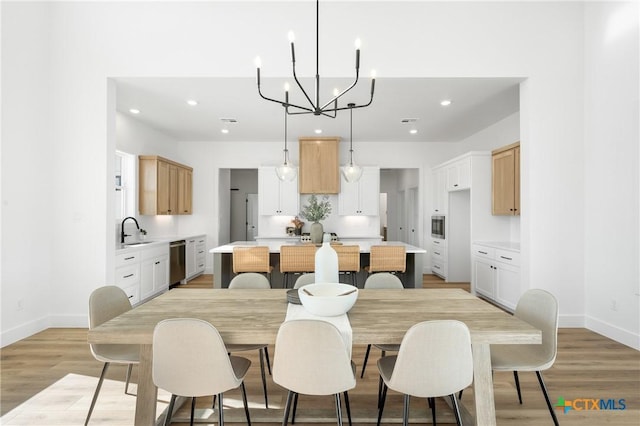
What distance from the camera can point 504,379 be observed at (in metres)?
2.63

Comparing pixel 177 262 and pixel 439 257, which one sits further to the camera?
pixel 439 257

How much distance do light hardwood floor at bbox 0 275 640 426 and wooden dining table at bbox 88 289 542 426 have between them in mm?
622

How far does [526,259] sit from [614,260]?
0.75m

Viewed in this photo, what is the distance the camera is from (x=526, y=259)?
3861 millimetres

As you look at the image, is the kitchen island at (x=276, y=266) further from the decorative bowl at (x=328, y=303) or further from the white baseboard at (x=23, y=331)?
the decorative bowl at (x=328, y=303)

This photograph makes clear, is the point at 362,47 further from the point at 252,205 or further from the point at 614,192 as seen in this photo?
the point at 252,205

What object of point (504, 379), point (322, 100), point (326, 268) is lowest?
point (504, 379)

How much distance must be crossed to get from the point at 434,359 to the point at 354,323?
41 cm

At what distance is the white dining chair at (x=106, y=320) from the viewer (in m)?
1.97

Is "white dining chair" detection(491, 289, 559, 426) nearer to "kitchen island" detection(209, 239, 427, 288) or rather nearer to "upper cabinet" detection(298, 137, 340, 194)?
"kitchen island" detection(209, 239, 427, 288)

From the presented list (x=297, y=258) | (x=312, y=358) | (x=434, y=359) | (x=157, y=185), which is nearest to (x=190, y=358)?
(x=312, y=358)

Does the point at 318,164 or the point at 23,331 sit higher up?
the point at 318,164

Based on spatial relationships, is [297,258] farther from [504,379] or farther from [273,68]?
[504,379]

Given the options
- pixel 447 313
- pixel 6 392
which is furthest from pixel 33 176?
pixel 447 313
